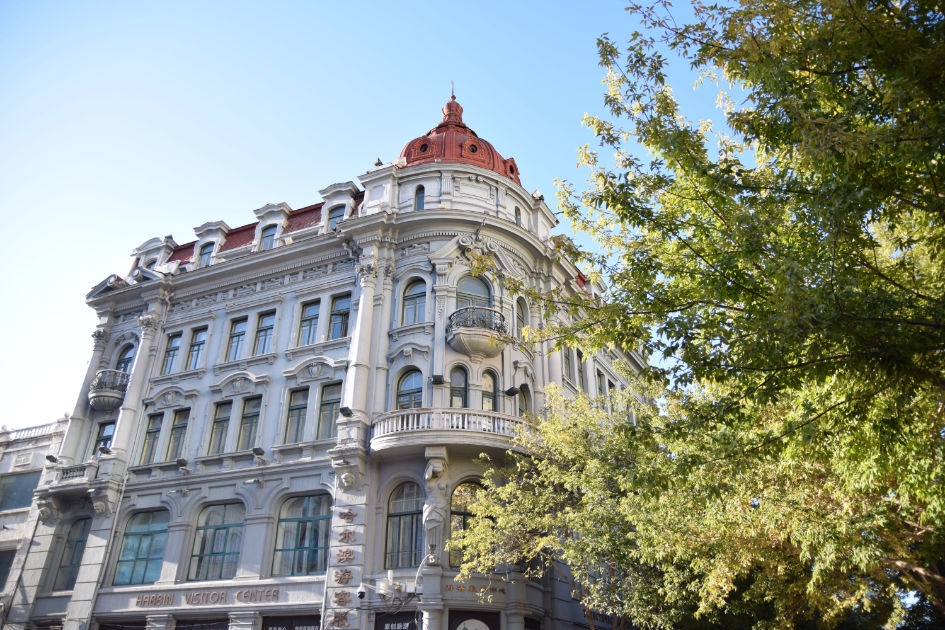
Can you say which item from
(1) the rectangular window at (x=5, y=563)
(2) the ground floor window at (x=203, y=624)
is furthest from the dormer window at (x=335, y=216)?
(1) the rectangular window at (x=5, y=563)

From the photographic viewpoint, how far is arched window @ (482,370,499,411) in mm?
21308

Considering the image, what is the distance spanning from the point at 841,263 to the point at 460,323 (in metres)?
14.4

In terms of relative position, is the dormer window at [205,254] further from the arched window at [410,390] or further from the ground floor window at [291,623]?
the ground floor window at [291,623]

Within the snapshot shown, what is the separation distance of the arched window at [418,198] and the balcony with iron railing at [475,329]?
5.10 m

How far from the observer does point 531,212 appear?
1065 inches

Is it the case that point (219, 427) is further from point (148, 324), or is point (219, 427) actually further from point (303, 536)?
point (148, 324)

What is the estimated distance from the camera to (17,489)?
2791 cm

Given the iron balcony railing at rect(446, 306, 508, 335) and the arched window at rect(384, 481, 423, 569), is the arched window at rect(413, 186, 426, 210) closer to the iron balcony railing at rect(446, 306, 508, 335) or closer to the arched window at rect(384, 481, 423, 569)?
the iron balcony railing at rect(446, 306, 508, 335)

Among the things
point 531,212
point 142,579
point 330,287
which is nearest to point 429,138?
point 531,212

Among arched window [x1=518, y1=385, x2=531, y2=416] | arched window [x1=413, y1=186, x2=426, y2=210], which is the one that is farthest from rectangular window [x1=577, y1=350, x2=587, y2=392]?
arched window [x1=413, y1=186, x2=426, y2=210]

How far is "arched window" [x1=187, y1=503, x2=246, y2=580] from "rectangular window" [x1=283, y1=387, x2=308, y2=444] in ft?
9.12

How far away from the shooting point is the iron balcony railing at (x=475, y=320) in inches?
847

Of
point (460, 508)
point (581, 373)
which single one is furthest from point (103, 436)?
point (581, 373)

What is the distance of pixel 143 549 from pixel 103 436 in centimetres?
597
